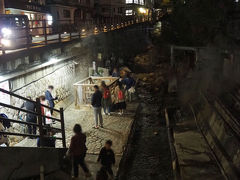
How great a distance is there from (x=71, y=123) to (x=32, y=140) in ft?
→ 8.50

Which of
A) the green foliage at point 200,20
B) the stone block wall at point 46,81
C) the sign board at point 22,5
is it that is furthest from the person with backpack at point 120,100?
the sign board at point 22,5

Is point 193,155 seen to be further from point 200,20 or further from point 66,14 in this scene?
point 66,14

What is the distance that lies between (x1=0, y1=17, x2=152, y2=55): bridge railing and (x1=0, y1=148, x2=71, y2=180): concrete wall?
6012mm

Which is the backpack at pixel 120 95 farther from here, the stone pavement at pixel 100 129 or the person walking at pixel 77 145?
the person walking at pixel 77 145

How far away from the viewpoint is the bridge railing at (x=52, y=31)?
1251 cm

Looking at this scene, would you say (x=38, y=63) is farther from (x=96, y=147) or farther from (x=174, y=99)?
(x=174, y=99)

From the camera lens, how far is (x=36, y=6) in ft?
86.9

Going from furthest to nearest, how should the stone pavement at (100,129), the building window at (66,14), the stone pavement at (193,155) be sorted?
1. the building window at (66,14)
2. the stone pavement at (100,129)
3. the stone pavement at (193,155)

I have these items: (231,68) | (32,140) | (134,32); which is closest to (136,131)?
(32,140)

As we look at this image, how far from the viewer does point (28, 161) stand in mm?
5957

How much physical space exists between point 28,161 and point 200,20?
21.8 m


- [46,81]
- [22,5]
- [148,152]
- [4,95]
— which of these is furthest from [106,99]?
[22,5]

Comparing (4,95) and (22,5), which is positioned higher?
(22,5)

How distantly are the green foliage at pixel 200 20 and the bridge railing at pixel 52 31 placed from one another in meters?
9.37
